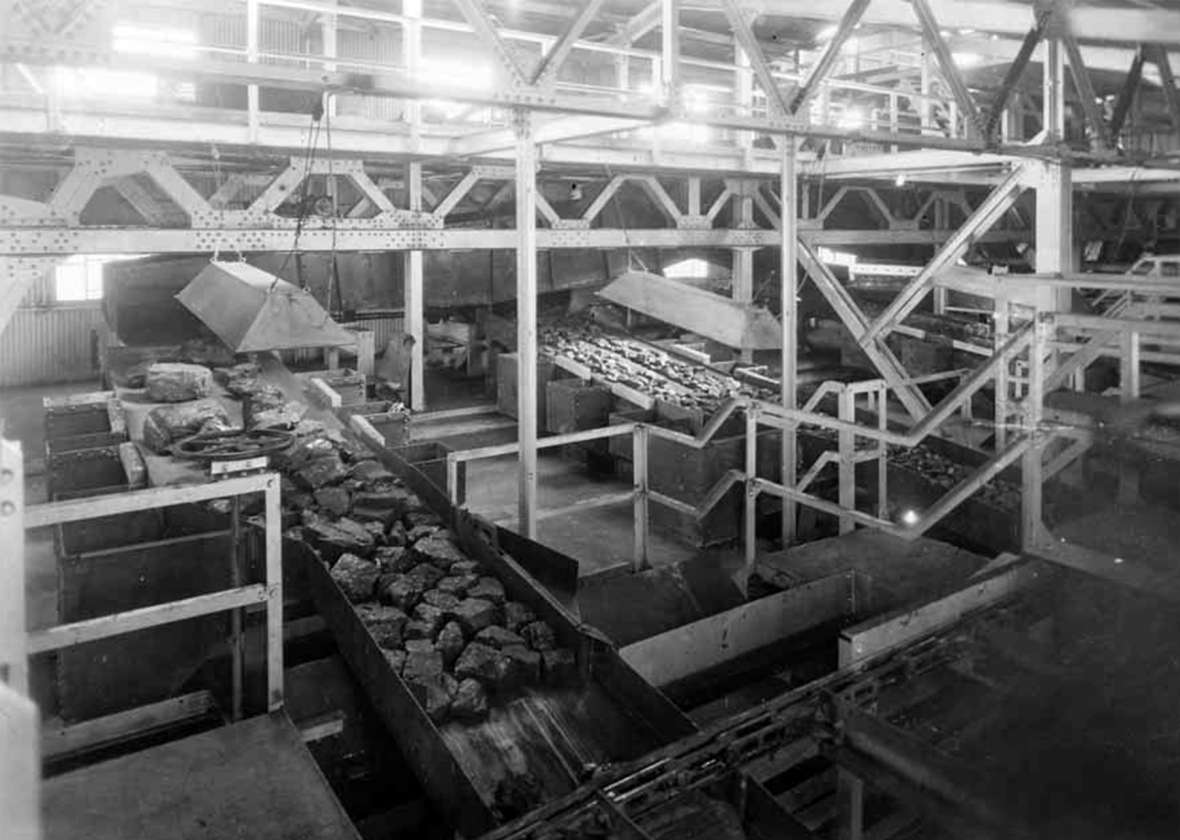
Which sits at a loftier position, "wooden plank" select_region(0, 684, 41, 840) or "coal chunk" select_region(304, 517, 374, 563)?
"wooden plank" select_region(0, 684, 41, 840)

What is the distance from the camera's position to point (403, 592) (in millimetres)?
4965

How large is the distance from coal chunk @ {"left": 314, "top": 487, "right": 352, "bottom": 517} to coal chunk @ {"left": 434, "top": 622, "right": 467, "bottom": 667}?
5.33 ft

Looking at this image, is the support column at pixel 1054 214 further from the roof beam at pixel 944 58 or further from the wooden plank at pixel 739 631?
the wooden plank at pixel 739 631

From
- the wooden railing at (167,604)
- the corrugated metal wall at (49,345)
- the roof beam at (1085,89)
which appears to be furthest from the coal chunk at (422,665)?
the corrugated metal wall at (49,345)

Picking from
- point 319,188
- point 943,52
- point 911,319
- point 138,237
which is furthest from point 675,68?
point 911,319

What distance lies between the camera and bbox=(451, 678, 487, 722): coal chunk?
14.0 ft

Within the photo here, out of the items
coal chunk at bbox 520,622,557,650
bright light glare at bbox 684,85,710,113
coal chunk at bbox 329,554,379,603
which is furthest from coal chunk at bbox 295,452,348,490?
bright light glare at bbox 684,85,710,113

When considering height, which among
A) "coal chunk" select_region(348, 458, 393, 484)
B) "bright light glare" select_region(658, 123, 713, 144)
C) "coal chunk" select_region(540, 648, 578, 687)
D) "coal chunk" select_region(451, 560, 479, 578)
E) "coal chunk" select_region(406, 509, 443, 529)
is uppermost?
"bright light glare" select_region(658, 123, 713, 144)

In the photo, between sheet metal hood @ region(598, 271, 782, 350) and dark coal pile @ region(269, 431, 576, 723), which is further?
sheet metal hood @ region(598, 271, 782, 350)

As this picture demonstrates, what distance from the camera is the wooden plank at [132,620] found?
131 inches

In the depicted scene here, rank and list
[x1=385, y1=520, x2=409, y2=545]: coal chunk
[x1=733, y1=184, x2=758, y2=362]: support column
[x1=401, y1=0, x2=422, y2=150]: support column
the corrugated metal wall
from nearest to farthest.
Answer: [x1=385, y1=520, x2=409, y2=545]: coal chunk, [x1=401, y1=0, x2=422, y2=150]: support column, [x1=733, y1=184, x2=758, y2=362]: support column, the corrugated metal wall

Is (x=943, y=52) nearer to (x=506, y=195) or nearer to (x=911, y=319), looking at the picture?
(x=506, y=195)

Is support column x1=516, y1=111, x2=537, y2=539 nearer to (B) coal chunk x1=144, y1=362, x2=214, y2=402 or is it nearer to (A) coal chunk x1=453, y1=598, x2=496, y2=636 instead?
(A) coal chunk x1=453, y1=598, x2=496, y2=636

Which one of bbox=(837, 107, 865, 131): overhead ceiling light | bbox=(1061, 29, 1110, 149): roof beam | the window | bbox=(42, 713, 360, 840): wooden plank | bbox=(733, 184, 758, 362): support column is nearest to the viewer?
bbox=(42, 713, 360, 840): wooden plank
